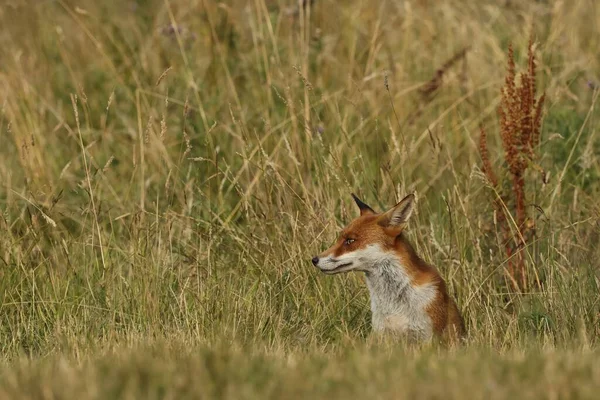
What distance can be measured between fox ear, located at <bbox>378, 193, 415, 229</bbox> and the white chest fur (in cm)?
21

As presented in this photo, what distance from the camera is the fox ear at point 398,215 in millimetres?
6133

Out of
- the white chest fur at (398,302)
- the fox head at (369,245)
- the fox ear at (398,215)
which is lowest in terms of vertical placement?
the white chest fur at (398,302)

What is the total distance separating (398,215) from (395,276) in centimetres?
35

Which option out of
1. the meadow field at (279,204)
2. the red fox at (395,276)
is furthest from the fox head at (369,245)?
the meadow field at (279,204)

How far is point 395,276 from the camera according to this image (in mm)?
6059

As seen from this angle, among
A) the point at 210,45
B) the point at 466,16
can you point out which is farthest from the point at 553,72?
the point at 210,45

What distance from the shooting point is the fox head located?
239 inches

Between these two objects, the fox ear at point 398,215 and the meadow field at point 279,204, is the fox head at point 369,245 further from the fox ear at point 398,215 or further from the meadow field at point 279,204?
the meadow field at point 279,204

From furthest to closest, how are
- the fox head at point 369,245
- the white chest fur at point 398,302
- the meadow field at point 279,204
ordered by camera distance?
the fox head at point 369,245, the white chest fur at point 398,302, the meadow field at point 279,204

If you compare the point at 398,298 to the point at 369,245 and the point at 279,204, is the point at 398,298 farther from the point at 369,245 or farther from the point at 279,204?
the point at 279,204

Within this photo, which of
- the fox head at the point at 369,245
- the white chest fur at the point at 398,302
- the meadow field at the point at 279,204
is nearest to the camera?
the meadow field at the point at 279,204

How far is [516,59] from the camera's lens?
9.82 meters

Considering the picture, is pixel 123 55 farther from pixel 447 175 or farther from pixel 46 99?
pixel 447 175

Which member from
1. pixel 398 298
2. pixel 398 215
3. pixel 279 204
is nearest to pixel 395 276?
pixel 398 298
